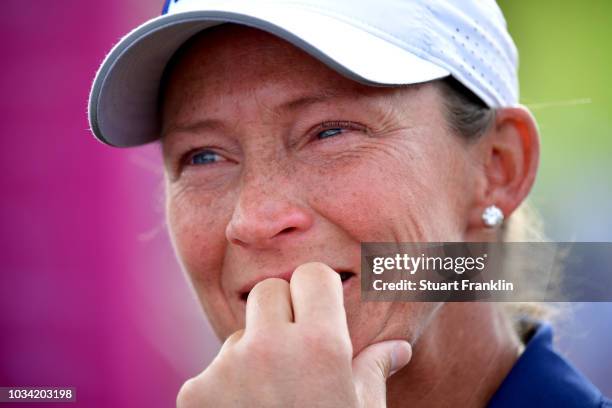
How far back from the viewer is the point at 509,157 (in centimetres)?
193

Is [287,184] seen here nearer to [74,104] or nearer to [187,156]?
[187,156]

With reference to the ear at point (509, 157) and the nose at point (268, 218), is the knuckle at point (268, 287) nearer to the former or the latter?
the nose at point (268, 218)

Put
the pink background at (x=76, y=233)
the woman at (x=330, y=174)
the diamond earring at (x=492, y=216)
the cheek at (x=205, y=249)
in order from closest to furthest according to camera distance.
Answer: the woman at (x=330, y=174) → the cheek at (x=205, y=249) → the diamond earring at (x=492, y=216) → the pink background at (x=76, y=233)

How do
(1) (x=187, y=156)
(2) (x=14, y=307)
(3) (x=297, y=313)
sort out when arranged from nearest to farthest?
1. (3) (x=297, y=313)
2. (1) (x=187, y=156)
3. (2) (x=14, y=307)

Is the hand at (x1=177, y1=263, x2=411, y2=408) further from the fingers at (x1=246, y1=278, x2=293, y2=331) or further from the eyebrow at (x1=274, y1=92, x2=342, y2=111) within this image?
the eyebrow at (x1=274, y1=92, x2=342, y2=111)

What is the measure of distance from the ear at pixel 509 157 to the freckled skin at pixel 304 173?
116mm

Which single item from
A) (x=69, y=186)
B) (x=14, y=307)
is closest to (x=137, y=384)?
(x=14, y=307)

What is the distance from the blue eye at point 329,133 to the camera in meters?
1.67

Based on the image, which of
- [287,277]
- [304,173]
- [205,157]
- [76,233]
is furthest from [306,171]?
[76,233]

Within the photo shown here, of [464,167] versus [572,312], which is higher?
[464,167]

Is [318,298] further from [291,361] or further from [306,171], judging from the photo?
[306,171]

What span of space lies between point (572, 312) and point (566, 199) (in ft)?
5.48

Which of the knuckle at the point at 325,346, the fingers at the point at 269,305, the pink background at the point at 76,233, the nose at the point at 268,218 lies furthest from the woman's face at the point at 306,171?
the pink background at the point at 76,233

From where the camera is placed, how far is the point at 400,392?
1868 mm
